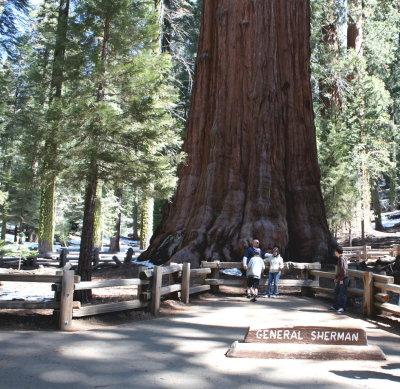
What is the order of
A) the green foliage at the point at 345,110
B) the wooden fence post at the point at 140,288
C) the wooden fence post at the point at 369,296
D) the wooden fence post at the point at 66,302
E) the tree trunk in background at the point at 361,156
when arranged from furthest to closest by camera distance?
the tree trunk in background at the point at 361,156 < the green foliage at the point at 345,110 < the wooden fence post at the point at 369,296 < the wooden fence post at the point at 140,288 < the wooden fence post at the point at 66,302

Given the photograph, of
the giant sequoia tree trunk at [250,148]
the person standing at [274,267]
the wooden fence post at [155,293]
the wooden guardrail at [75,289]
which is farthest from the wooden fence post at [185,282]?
the giant sequoia tree trunk at [250,148]

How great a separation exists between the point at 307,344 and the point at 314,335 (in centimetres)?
15

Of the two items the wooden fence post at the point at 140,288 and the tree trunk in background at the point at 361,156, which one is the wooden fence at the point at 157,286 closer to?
the wooden fence post at the point at 140,288

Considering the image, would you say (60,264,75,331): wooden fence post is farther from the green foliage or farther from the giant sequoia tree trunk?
the green foliage

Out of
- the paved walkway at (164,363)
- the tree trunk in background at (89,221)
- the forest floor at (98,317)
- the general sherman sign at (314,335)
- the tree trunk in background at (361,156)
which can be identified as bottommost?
the paved walkway at (164,363)

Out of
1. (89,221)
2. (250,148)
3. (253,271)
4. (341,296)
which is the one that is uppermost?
(250,148)

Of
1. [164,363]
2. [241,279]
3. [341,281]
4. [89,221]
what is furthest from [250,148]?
[164,363]

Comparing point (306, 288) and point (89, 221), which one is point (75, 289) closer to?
point (89, 221)

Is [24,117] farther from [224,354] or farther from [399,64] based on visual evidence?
[399,64]

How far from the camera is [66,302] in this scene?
7.00 m

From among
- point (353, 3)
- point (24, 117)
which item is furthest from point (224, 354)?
point (353, 3)

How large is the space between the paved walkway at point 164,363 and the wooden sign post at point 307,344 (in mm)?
84

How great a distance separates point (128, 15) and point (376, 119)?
21055 mm

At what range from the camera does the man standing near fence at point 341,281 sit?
957cm
